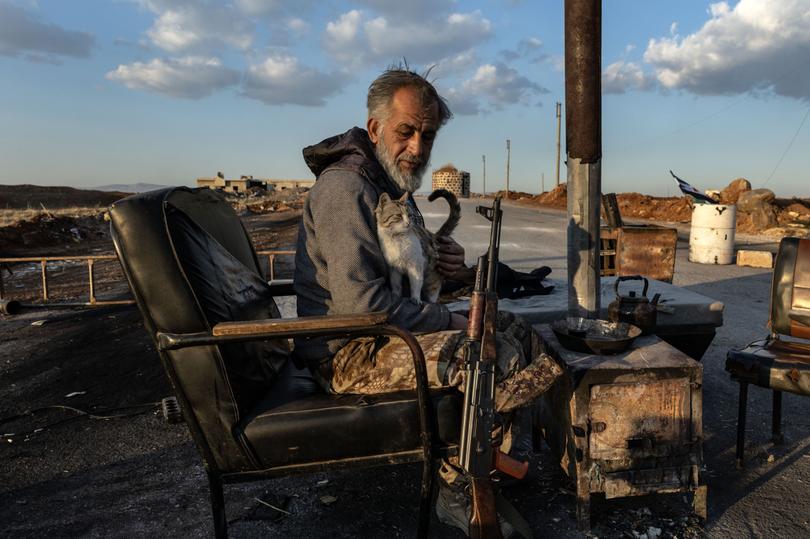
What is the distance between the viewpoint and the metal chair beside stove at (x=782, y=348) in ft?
9.23

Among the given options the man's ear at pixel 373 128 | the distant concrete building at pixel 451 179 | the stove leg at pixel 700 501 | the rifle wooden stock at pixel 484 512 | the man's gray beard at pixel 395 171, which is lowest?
the stove leg at pixel 700 501

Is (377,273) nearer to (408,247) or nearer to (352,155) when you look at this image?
(408,247)

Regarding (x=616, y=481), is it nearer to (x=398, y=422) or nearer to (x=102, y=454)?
(x=398, y=422)

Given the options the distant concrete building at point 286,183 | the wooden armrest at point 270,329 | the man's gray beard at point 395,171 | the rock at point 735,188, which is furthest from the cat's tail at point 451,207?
the distant concrete building at point 286,183

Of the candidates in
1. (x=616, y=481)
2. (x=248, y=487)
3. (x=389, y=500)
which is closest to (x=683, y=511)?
(x=616, y=481)

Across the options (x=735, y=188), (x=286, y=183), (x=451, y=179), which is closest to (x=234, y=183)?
(x=286, y=183)

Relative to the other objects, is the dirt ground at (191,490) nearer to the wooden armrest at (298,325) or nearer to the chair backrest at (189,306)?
the chair backrest at (189,306)

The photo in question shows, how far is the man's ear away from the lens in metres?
2.54

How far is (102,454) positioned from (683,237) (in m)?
16.4

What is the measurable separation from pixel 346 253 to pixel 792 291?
2867 millimetres

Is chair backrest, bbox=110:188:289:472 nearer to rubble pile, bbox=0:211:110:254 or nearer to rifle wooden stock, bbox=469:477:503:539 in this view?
rifle wooden stock, bbox=469:477:503:539

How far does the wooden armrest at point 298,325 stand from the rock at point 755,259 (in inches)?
418

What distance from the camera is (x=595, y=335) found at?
9.24 feet

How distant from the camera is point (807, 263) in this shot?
3184mm
